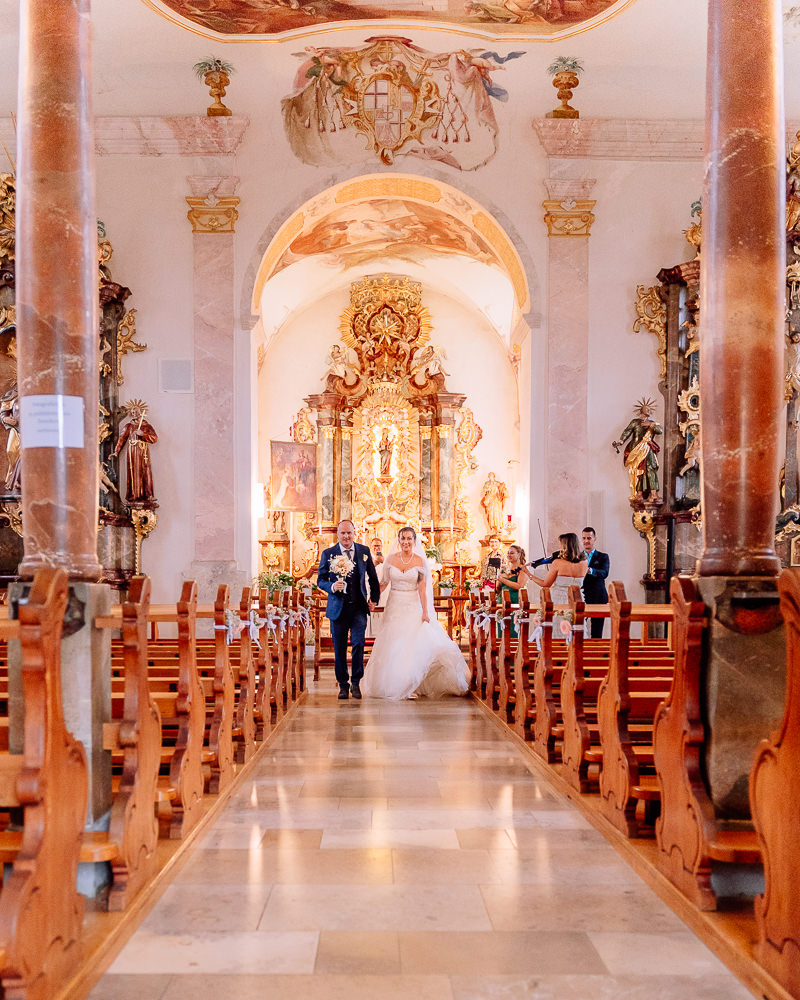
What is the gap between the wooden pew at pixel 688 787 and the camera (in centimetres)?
342

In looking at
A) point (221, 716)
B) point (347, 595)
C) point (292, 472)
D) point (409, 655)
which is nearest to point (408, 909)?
point (221, 716)

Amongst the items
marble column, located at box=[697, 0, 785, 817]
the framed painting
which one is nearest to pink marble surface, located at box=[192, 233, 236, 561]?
the framed painting

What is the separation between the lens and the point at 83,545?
394 centimetres

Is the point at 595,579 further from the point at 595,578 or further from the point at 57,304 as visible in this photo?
the point at 57,304

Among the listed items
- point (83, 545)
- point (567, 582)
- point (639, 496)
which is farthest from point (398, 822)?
point (639, 496)

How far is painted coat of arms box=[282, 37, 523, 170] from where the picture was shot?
42.4ft

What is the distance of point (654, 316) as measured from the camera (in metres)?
13.2

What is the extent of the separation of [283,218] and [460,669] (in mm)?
6851

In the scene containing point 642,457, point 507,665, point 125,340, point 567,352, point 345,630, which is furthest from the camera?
point 567,352

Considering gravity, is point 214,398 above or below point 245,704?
above

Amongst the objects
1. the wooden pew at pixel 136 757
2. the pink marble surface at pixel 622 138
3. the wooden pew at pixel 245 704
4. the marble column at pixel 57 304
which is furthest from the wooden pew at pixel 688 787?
the pink marble surface at pixel 622 138

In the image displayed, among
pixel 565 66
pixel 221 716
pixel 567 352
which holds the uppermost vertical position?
pixel 565 66

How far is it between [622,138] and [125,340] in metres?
7.24

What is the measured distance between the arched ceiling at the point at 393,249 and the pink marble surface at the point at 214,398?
1.88 feet
